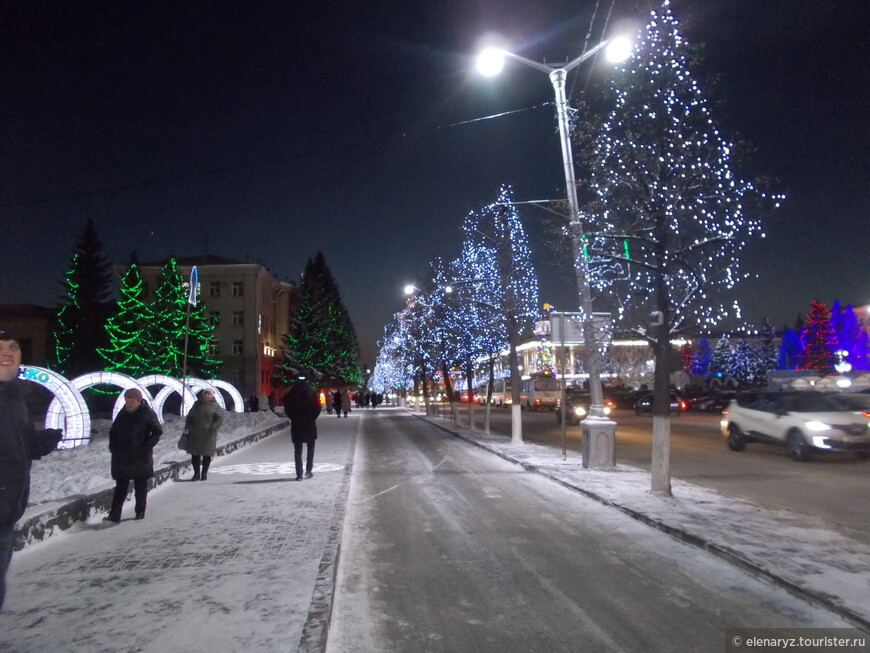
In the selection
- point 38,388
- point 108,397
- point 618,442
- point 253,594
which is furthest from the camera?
point 108,397

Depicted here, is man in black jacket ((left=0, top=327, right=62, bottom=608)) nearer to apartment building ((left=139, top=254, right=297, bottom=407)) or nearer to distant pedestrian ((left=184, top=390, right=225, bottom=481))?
distant pedestrian ((left=184, top=390, right=225, bottom=481))

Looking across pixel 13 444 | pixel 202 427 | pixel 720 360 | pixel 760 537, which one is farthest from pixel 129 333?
pixel 720 360

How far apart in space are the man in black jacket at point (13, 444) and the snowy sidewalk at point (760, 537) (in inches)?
238

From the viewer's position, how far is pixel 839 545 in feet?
26.4

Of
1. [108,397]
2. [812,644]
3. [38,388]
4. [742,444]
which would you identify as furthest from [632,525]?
[108,397]

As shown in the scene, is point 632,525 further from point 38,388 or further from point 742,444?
point 38,388

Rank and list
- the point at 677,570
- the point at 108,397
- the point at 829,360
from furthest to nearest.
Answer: the point at 829,360, the point at 108,397, the point at 677,570

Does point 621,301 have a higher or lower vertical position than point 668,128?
lower

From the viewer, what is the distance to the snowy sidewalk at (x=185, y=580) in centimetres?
520

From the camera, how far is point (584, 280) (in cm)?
1440

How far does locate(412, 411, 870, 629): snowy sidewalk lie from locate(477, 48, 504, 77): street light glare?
8.01 m

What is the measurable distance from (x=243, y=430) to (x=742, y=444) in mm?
16869

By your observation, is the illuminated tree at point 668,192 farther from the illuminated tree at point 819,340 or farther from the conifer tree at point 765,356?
the conifer tree at point 765,356

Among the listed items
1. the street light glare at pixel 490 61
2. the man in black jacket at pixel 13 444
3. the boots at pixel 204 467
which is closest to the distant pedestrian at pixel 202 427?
the boots at pixel 204 467
